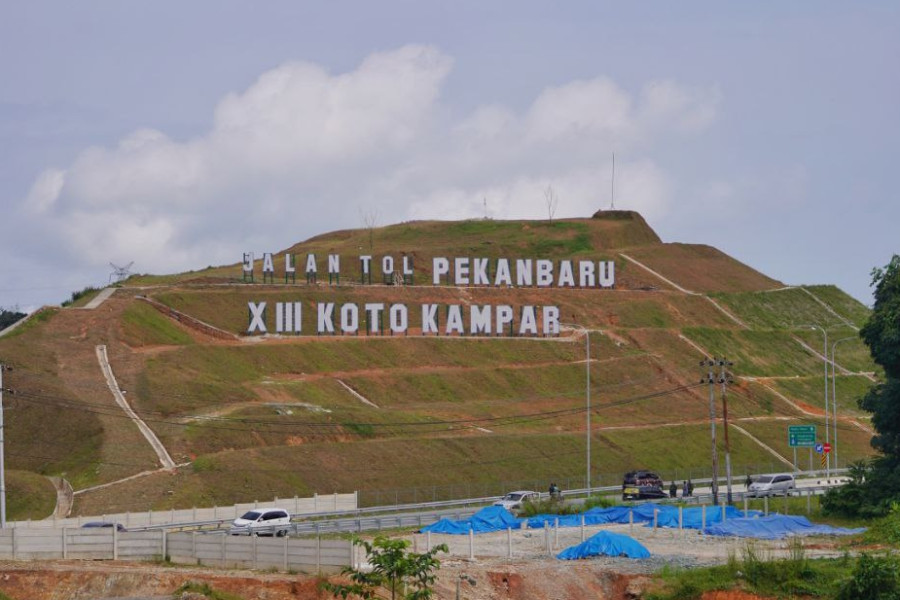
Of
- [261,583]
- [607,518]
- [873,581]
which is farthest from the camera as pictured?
[607,518]

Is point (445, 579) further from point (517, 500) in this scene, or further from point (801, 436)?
point (801, 436)

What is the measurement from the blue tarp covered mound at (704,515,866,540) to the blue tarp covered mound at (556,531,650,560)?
1039 cm

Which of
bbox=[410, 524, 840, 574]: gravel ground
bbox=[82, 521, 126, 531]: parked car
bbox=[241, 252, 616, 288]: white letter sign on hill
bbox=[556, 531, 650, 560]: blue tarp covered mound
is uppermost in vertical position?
bbox=[241, 252, 616, 288]: white letter sign on hill

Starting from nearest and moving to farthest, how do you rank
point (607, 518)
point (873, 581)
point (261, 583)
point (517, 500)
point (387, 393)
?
Answer: point (873, 581) → point (261, 583) → point (607, 518) → point (517, 500) → point (387, 393)

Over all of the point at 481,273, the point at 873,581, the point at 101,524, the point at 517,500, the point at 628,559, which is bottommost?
the point at 628,559

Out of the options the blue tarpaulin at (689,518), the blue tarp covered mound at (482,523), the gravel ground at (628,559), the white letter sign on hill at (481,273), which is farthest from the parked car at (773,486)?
the white letter sign on hill at (481,273)

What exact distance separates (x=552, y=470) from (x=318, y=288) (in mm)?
55926

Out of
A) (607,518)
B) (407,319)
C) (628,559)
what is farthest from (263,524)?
(407,319)

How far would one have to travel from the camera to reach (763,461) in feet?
404

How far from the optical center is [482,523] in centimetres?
7112

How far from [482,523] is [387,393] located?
59.5 meters

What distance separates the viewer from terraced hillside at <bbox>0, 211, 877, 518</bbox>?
3846 inches

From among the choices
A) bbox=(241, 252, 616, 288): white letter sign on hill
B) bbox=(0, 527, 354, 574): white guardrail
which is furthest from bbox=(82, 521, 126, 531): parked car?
bbox=(241, 252, 616, 288): white letter sign on hill

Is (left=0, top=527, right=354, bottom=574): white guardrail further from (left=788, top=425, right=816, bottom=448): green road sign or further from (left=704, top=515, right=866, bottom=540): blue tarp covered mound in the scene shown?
(left=788, top=425, right=816, bottom=448): green road sign
